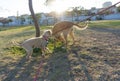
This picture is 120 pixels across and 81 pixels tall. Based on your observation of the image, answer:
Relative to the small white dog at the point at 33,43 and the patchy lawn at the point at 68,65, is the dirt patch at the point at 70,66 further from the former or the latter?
the small white dog at the point at 33,43

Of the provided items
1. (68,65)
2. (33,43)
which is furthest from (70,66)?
(33,43)

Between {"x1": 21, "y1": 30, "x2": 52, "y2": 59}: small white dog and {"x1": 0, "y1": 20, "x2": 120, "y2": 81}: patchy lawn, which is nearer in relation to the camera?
{"x1": 0, "y1": 20, "x2": 120, "y2": 81}: patchy lawn

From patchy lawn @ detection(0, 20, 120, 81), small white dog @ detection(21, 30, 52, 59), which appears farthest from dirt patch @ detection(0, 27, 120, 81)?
small white dog @ detection(21, 30, 52, 59)

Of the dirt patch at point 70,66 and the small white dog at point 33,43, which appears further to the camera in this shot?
the small white dog at point 33,43

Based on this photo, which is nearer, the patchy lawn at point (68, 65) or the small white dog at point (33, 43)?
the patchy lawn at point (68, 65)

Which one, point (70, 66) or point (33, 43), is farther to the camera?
point (33, 43)

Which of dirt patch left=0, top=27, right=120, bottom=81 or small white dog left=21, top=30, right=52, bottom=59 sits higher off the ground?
small white dog left=21, top=30, right=52, bottom=59

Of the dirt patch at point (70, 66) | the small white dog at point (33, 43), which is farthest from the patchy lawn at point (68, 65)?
the small white dog at point (33, 43)

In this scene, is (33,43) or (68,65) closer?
(68,65)

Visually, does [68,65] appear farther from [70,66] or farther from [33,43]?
[33,43]

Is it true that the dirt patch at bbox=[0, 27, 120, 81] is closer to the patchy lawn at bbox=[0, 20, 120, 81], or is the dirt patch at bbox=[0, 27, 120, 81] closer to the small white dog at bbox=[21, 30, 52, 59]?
the patchy lawn at bbox=[0, 20, 120, 81]

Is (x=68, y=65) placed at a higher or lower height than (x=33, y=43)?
lower

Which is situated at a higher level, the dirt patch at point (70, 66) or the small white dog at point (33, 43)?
the small white dog at point (33, 43)

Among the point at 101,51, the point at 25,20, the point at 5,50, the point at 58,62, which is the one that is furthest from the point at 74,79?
the point at 25,20
